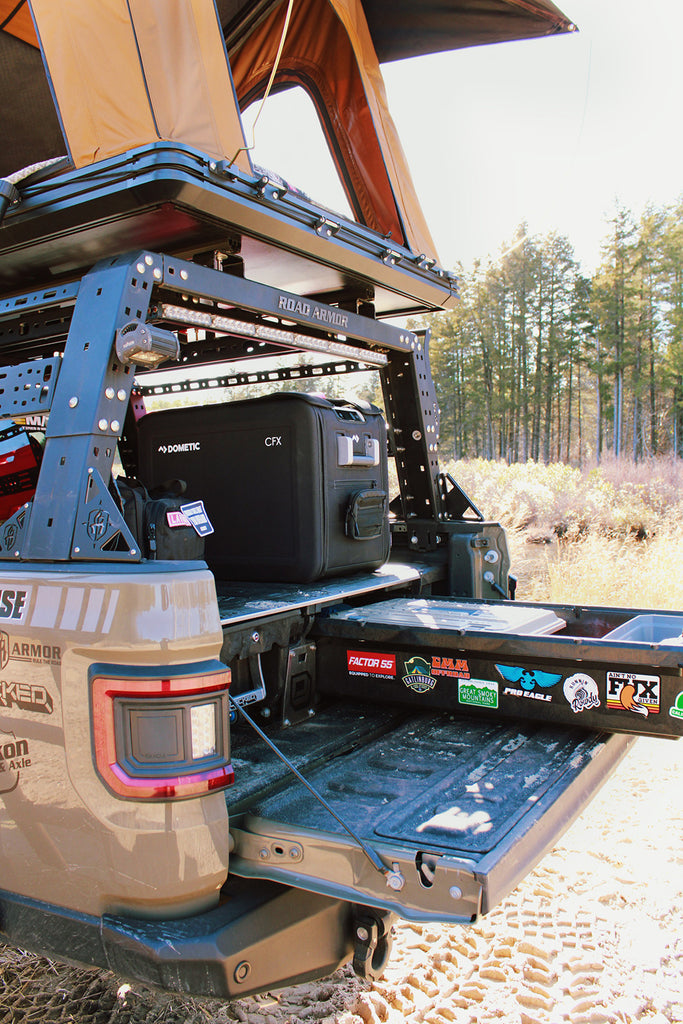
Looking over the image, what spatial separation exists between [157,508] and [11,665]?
0.78 metres

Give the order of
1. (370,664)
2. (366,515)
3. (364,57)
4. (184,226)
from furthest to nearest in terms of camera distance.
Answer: (364,57), (366,515), (370,664), (184,226)

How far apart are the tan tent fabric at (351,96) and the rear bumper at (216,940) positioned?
9.73ft

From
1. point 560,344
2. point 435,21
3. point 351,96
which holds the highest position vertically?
point 560,344

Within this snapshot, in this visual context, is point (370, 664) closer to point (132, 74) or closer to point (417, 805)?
point (417, 805)

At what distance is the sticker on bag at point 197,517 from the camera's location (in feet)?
8.21

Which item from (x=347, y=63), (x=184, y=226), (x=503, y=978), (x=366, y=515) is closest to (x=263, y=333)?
(x=184, y=226)

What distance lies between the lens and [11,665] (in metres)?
2.12

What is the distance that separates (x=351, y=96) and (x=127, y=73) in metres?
1.76

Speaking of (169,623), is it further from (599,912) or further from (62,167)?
(599,912)

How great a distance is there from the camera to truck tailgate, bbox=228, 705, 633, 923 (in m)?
1.86

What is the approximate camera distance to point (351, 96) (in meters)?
3.89

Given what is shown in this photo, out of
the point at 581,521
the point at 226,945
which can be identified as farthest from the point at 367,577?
the point at 581,521

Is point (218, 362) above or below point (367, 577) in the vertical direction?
above

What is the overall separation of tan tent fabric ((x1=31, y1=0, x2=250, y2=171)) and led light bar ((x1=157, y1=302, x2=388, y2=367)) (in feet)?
1.70
